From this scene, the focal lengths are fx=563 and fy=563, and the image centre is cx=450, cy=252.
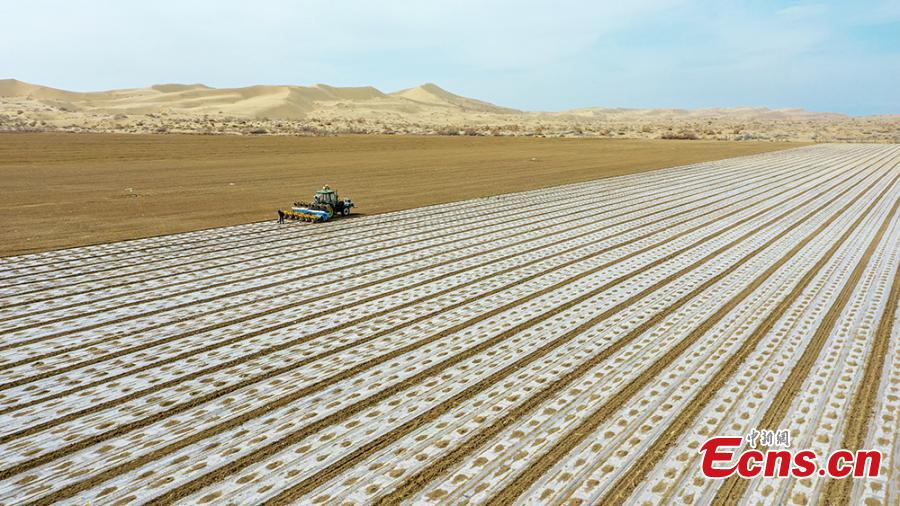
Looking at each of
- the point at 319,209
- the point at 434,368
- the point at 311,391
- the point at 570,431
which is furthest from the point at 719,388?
the point at 319,209

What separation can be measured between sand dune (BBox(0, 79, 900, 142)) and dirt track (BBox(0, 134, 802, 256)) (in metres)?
17.6

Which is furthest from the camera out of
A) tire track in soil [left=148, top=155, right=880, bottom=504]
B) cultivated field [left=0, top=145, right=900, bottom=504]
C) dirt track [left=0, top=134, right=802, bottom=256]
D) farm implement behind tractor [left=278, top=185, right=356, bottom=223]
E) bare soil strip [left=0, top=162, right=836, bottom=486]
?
farm implement behind tractor [left=278, top=185, right=356, bottom=223]

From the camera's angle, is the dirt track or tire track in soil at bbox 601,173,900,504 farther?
the dirt track

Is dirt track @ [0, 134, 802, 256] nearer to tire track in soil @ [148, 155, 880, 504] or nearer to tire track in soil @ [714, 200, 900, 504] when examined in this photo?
tire track in soil @ [148, 155, 880, 504]

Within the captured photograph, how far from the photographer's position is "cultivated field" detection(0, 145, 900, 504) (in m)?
5.41

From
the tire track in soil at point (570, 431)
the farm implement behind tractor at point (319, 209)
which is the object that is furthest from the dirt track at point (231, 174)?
the tire track in soil at point (570, 431)

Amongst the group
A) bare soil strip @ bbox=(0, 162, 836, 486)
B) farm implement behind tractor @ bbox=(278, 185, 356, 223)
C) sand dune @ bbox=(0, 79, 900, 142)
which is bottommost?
bare soil strip @ bbox=(0, 162, 836, 486)

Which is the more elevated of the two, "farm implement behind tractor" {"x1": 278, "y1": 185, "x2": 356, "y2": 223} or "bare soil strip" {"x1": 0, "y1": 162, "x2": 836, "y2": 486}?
"farm implement behind tractor" {"x1": 278, "y1": 185, "x2": 356, "y2": 223}

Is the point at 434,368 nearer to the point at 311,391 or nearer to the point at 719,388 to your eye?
the point at 311,391

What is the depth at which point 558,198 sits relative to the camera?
2416cm

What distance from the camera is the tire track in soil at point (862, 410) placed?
526 cm

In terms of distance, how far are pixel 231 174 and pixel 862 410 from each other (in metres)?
30.5

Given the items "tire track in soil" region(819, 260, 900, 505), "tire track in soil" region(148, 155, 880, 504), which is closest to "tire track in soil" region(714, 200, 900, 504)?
"tire track in soil" region(819, 260, 900, 505)

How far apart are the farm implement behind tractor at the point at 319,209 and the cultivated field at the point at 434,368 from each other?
3.14 meters
